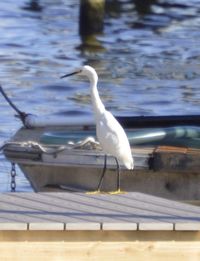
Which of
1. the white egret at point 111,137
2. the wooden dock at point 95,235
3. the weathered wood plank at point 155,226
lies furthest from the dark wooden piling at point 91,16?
the weathered wood plank at point 155,226

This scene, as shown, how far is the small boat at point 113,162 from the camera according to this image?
10.5m

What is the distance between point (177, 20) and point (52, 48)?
4074mm

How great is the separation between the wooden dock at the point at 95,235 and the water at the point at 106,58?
5199 mm

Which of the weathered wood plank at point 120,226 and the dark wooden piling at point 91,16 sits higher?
Answer: the weathered wood plank at point 120,226

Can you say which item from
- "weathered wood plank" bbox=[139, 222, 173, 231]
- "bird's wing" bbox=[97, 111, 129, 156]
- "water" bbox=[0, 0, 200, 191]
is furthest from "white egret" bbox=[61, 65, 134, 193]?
"water" bbox=[0, 0, 200, 191]

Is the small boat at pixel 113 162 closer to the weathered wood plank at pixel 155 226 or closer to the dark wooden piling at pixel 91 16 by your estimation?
the weathered wood plank at pixel 155 226

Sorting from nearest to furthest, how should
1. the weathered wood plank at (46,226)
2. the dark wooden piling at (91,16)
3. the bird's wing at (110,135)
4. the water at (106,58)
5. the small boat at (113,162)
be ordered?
the weathered wood plank at (46,226), the bird's wing at (110,135), the small boat at (113,162), the water at (106,58), the dark wooden piling at (91,16)

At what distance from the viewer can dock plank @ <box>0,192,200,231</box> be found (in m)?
7.17

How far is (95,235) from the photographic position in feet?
23.7

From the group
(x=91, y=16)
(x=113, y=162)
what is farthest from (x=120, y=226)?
(x=91, y=16)

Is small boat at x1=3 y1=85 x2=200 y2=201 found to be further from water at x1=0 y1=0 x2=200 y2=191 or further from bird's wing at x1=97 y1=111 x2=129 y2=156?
water at x1=0 y1=0 x2=200 y2=191

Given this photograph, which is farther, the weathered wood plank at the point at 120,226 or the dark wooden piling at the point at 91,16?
the dark wooden piling at the point at 91,16

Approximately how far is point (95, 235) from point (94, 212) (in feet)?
1.24
